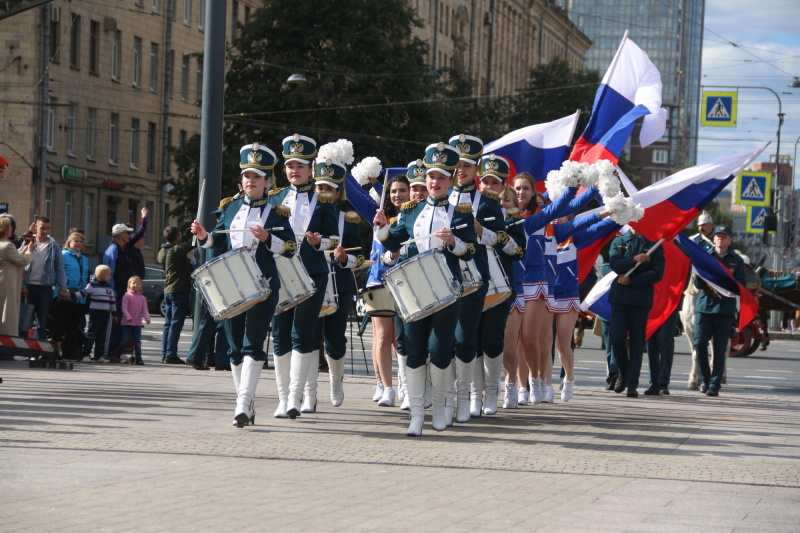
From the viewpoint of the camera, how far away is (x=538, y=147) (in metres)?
17.6

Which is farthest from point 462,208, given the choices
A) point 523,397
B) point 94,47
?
point 94,47

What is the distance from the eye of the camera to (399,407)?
13.5m

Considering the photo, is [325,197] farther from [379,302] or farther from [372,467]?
[372,467]

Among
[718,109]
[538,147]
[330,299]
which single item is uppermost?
[718,109]

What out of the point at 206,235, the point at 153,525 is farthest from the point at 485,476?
the point at 206,235

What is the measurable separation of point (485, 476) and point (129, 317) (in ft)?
38.3

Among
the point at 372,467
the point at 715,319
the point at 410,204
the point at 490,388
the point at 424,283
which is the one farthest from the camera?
the point at 715,319

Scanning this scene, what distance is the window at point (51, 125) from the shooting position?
4884cm

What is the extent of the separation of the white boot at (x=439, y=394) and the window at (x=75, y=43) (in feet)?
138

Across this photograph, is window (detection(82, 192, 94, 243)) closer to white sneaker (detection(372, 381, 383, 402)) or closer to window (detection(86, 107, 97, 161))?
window (detection(86, 107, 97, 161))

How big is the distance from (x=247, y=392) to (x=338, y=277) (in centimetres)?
186

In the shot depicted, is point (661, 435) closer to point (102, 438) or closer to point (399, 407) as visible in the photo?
point (399, 407)

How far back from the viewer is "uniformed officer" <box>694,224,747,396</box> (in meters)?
17.0

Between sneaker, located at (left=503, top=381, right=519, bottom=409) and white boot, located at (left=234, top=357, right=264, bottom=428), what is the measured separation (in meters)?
3.51
